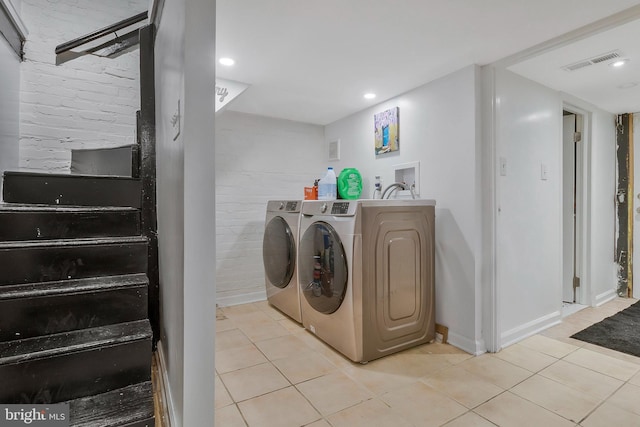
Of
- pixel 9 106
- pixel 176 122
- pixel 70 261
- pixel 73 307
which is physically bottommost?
pixel 73 307

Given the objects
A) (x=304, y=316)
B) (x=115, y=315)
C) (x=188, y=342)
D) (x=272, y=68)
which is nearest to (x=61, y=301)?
(x=115, y=315)

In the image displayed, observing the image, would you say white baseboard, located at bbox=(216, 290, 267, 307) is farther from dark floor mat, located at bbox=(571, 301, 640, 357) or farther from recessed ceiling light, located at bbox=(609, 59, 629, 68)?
recessed ceiling light, located at bbox=(609, 59, 629, 68)

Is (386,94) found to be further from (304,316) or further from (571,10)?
(304,316)

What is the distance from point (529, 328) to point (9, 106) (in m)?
4.04

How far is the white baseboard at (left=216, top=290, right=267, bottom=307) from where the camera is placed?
319 cm

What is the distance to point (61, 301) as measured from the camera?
4.09 feet

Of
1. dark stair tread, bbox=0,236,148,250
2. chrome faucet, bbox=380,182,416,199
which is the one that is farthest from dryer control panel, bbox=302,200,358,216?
dark stair tread, bbox=0,236,148,250

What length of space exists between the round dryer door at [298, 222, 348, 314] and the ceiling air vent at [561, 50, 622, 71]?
6.58 feet

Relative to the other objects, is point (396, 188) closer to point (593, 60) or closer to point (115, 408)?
point (593, 60)

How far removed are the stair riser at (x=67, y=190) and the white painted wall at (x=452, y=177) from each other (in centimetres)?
209

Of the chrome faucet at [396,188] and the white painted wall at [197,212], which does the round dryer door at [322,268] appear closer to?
the chrome faucet at [396,188]

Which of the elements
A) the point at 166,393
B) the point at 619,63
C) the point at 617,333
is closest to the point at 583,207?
the point at 617,333

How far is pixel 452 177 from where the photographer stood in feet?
7.46

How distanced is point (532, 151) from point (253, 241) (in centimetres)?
270
